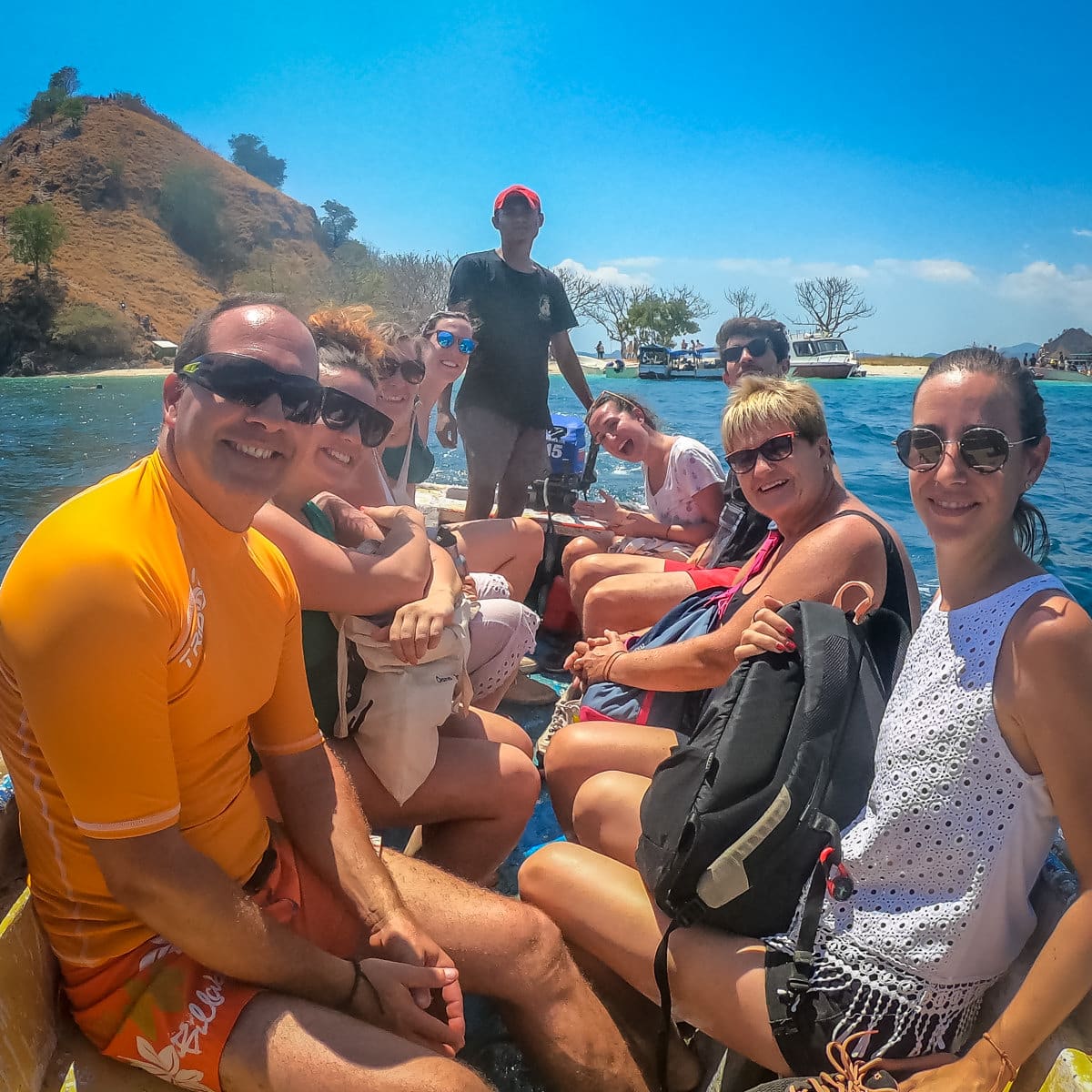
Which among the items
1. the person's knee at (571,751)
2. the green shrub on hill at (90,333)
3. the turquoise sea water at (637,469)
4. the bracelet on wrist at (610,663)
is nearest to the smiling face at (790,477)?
the bracelet on wrist at (610,663)

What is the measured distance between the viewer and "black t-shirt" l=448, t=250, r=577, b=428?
5.05 meters

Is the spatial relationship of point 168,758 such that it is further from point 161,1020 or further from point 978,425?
point 978,425

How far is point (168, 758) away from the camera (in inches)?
47.3

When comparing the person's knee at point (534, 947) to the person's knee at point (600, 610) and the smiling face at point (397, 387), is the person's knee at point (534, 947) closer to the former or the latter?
the person's knee at point (600, 610)

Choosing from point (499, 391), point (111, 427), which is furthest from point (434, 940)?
point (111, 427)

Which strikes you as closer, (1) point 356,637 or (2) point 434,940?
(2) point 434,940

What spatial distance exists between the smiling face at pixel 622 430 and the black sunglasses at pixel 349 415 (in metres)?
1.86

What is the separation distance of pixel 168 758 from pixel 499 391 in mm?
4202

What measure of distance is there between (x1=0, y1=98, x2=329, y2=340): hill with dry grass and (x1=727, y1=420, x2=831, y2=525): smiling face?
193 ft

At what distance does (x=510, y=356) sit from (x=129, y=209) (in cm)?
8143

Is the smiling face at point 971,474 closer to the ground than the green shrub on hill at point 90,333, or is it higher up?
closer to the ground

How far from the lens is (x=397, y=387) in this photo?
2.91 meters

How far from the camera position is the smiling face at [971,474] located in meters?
1.34

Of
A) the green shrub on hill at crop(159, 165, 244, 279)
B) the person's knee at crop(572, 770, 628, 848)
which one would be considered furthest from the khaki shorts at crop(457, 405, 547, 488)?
the green shrub on hill at crop(159, 165, 244, 279)
